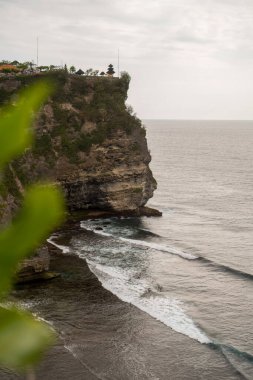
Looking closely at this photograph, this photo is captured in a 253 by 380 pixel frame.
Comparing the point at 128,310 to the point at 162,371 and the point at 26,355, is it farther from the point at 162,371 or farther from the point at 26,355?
the point at 26,355

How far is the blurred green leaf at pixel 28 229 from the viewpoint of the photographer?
30.7 inches

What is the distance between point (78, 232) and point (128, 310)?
18061 millimetres

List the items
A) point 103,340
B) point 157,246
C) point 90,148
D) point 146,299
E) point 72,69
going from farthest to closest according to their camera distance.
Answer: point 72,69 → point 90,148 → point 157,246 → point 146,299 → point 103,340

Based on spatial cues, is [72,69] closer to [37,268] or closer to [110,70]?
[110,70]

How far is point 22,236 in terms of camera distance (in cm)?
79

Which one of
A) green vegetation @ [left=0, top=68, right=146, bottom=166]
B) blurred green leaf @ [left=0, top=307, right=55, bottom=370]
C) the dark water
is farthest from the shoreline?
green vegetation @ [left=0, top=68, right=146, bottom=166]

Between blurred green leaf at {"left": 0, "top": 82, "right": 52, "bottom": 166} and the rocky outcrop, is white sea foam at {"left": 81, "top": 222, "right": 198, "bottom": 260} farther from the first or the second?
blurred green leaf at {"left": 0, "top": 82, "right": 52, "bottom": 166}

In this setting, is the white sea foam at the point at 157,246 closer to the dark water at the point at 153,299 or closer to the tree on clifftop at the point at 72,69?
the dark water at the point at 153,299

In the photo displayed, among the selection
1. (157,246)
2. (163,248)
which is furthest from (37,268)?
(157,246)

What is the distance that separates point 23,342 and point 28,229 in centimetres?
18

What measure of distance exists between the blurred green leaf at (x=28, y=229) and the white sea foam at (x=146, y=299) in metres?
25.5

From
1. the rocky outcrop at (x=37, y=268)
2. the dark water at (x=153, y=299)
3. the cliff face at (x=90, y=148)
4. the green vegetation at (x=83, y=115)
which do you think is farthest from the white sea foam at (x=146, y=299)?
the green vegetation at (x=83, y=115)

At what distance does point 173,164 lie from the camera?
118 metres

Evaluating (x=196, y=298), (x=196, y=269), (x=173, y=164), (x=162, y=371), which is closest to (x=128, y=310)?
(x=196, y=298)
